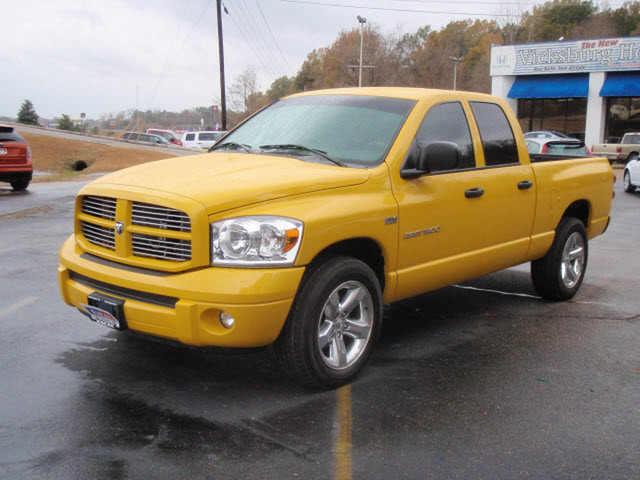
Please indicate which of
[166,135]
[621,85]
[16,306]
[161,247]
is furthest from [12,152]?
[621,85]

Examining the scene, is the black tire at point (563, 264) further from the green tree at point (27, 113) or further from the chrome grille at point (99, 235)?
the green tree at point (27, 113)

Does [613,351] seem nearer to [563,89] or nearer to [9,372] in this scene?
[9,372]

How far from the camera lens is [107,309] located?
12.9 ft

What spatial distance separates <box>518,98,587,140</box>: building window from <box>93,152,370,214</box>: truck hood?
1503 inches

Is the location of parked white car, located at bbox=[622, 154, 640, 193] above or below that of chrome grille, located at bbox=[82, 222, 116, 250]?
below

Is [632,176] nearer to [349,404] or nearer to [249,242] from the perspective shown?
[349,404]

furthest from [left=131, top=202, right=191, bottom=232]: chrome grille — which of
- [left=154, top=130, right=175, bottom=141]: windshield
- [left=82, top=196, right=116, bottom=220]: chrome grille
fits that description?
[left=154, top=130, right=175, bottom=141]: windshield

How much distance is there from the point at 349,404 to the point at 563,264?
11.2 ft

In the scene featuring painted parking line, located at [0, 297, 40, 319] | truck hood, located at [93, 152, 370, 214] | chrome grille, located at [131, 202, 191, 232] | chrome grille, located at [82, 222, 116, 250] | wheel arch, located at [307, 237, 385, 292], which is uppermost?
truck hood, located at [93, 152, 370, 214]

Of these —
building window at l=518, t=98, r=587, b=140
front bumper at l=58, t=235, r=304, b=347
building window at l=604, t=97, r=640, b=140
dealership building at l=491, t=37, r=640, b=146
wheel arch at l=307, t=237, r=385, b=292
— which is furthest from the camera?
building window at l=518, t=98, r=587, b=140

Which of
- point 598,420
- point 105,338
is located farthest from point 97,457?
point 598,420

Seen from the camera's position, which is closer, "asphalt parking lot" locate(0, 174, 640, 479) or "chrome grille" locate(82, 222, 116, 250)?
"asphalt parking lot" locate(0, 174, 640, 479)

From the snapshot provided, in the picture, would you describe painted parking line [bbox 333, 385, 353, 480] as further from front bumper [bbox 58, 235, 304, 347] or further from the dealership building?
the dealership building

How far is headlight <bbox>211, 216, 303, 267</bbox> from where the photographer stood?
12.2 ft
